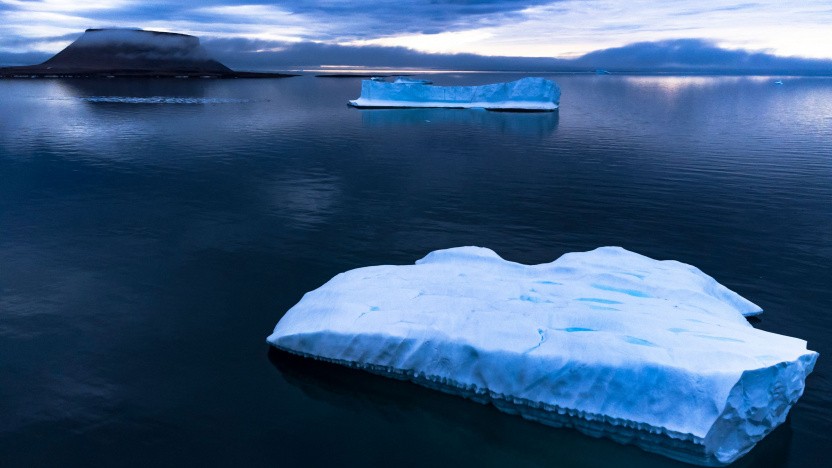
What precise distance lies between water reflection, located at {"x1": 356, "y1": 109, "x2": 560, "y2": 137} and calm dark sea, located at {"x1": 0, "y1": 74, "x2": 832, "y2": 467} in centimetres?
866

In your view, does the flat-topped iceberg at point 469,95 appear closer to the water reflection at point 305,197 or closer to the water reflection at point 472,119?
the water reflection at point 472,119

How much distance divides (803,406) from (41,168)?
36.7 meters

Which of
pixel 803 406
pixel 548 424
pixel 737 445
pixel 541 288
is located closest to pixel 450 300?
pixel 541 288

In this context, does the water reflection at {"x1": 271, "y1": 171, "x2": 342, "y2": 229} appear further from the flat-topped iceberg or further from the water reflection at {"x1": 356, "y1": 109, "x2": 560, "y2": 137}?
the flat-topped iceberg

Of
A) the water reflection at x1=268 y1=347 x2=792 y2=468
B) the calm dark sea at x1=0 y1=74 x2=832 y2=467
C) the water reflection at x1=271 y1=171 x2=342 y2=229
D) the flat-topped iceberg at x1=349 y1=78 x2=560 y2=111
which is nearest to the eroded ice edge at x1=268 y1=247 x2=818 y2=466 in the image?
the water reflection at x1=268 y1=347 x2=792 y2=468

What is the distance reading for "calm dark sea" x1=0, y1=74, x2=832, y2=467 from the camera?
9445mm

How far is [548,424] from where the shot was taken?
988 cm

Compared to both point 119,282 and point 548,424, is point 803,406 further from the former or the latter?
point 119,282

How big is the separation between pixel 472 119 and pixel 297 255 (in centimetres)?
4811

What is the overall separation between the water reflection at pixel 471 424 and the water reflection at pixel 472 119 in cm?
4162

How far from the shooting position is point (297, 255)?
1805 cm

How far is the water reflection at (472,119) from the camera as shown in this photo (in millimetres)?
54250

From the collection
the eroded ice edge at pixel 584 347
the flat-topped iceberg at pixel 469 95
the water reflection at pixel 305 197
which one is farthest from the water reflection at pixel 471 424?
the flat-topped iceberg at pixel 469 95

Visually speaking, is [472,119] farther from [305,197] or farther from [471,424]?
[471,424]
